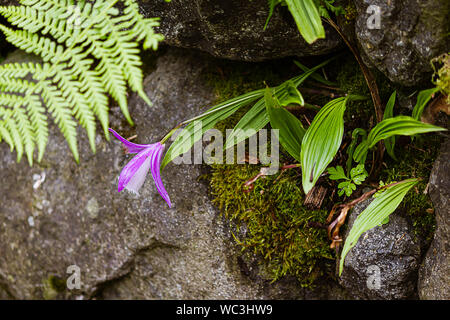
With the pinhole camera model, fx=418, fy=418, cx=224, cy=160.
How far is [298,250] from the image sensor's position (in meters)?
2.01

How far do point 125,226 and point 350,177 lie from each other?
49.8 inches

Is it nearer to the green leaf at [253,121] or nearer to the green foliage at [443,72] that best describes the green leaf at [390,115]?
the green foliage at [443,72]

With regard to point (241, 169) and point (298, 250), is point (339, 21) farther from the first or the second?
point (298, 250)

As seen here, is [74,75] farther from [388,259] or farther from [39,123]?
[388,259]

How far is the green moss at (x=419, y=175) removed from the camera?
1.77 m

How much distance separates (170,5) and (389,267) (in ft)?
5.03

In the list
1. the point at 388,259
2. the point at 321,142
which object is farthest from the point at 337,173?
the point at 388,259

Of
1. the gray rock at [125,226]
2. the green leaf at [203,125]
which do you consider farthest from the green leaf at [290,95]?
the gray rock at [125,226]

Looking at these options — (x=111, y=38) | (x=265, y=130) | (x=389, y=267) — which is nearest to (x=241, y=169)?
(x=265, y=130)

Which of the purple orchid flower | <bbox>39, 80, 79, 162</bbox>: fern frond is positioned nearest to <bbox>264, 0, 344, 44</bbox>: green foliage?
the purple orchid flower

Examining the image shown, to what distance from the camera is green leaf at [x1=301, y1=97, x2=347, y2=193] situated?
1.62 meters

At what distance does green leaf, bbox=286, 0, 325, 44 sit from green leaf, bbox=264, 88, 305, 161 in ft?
0.92

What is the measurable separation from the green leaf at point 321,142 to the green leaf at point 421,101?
271 millimetres

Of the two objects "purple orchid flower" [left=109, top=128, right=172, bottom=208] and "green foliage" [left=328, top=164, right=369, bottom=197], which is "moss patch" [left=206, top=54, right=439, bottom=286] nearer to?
"green foliage" [left=328, top=164, right=369, bottom=197]
